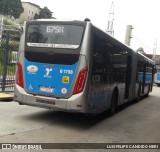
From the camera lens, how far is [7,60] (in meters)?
16.1

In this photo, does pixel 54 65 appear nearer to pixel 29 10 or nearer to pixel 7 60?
pixel 7 60

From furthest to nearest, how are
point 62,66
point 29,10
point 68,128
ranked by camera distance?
point 29,10 → point 62,66 → point 68,128

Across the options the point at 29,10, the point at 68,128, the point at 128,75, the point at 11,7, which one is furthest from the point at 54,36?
the point at 29,10

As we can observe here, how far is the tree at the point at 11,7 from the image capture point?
11631 cm

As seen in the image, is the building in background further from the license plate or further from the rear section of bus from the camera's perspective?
the license plate

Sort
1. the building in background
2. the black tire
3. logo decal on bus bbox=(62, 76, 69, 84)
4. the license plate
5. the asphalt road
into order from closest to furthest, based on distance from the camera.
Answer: the asphalt road
logo decal on bus bbox=(62, 76, 69, 84)
the license plate
the black tire
the building in background

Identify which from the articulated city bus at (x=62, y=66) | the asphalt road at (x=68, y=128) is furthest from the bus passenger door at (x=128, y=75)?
the articulated city bus at (x=62, y=66)

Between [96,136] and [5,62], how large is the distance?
8.28 meters

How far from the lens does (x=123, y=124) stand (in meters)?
11.3

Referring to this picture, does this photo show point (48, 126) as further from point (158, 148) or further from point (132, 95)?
point (132, 95)

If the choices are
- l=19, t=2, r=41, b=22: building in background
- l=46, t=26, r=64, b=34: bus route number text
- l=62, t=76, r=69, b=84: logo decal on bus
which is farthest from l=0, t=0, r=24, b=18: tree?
l=62, t=76, r=69, b=84: logo decal on bus

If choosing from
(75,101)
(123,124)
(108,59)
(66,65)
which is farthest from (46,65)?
(123,124)

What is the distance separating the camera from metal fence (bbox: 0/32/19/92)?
15.8 metres

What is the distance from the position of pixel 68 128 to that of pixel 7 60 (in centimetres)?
750
